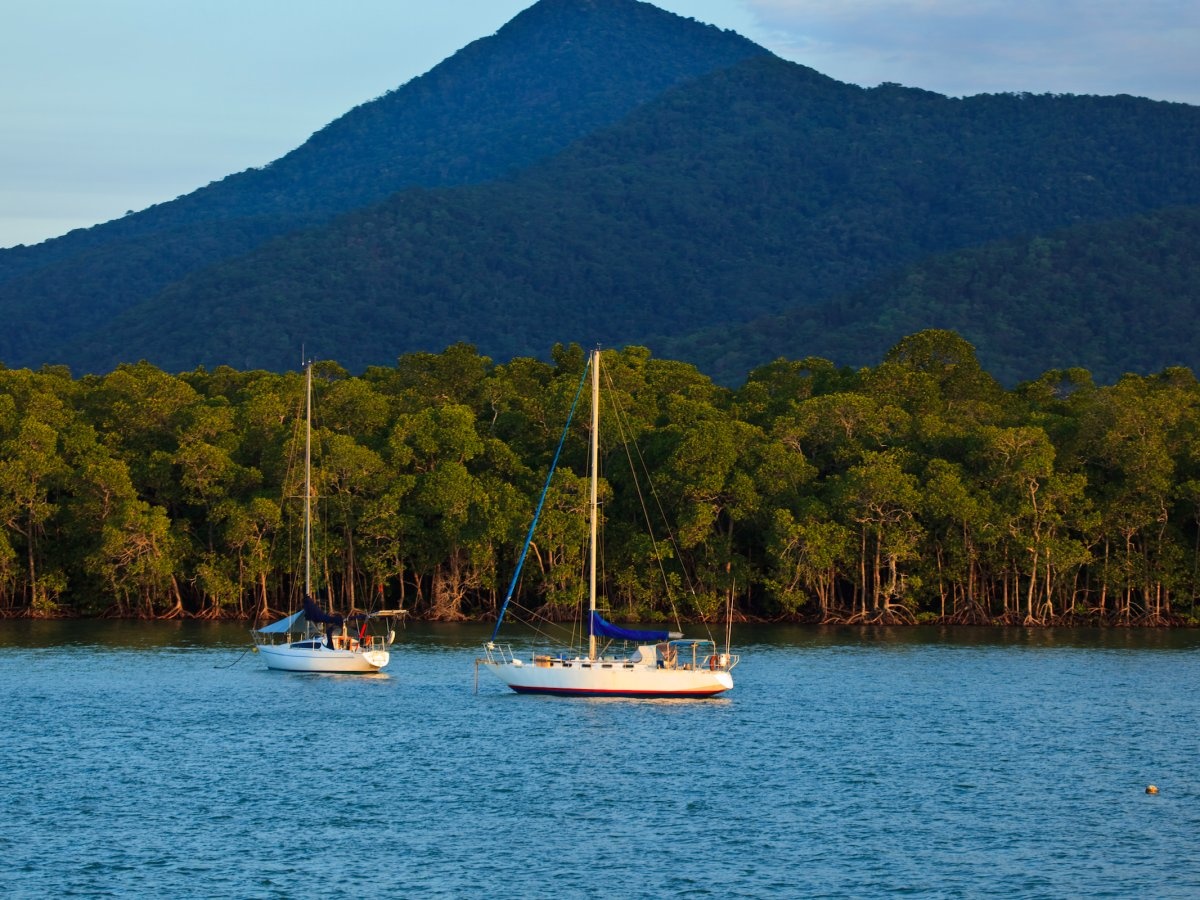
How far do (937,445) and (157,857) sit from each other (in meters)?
61.6

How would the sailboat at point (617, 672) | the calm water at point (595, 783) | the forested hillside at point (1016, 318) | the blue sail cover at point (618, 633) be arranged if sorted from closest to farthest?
the calm water at point (595, 783), the blue sail cover at point (618, 633), the sailboat at point (617, 672), the forested hillside at point (1016, 318)

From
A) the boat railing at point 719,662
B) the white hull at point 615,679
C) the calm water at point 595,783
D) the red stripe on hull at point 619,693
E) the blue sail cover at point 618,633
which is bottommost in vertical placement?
the calm water at point 595,783

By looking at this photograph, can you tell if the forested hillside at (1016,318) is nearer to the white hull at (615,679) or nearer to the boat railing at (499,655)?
the boat railing at (499,655)

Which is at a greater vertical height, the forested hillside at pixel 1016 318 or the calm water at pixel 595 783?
the forested hillside at pixel 1016 318

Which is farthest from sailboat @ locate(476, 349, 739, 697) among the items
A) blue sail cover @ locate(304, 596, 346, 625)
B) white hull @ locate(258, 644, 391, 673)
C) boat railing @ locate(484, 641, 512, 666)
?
blue sail cover @ locate(304, 596, 346, 625)

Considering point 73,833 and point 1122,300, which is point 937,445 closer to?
point 73,833

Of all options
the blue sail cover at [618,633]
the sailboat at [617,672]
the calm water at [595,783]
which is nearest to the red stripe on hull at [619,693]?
the sailboat at [617,672]

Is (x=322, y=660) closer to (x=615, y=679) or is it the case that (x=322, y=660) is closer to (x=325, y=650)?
(x=325, y=650)

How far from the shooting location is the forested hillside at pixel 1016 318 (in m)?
171

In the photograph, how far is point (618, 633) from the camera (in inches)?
2186

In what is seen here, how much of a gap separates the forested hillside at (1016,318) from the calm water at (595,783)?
106 m

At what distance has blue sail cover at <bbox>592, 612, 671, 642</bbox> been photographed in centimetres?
5547

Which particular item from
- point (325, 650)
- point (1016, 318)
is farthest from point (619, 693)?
point (1016, 318)

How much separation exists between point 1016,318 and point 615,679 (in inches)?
5296
